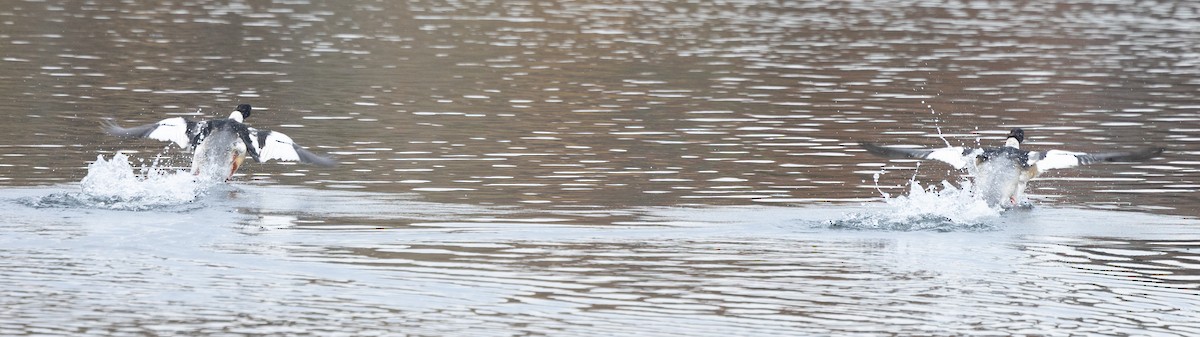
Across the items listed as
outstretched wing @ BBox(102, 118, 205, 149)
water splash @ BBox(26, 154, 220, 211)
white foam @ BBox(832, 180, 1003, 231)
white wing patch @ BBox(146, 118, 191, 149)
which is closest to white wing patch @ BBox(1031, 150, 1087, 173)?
white foam @ BBox(832, 180, 1003, 231)

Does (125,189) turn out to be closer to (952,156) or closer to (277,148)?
(277,148)

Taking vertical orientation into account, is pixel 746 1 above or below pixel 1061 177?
below

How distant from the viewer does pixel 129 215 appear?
67.3 ft

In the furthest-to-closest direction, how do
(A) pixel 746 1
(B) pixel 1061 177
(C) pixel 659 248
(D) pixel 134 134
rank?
(A) pixel 746 1
(B) pixel 1061 177
(D) pixel 134 134
(C) pixel 659 248

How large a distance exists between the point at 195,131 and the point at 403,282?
859cm

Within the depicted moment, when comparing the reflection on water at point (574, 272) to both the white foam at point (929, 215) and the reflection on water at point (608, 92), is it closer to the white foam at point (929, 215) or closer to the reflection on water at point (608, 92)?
the white foam at point (929, 215)

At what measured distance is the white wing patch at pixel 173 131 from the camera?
80.1 ft

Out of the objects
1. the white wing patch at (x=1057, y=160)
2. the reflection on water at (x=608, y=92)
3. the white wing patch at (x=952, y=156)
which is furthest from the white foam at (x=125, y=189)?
the white wing patch at (x=1057, y=160)

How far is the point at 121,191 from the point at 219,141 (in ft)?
10.4

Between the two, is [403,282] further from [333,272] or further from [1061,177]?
[1061,177]

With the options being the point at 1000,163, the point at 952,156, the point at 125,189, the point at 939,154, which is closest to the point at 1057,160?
the point at 1000,163

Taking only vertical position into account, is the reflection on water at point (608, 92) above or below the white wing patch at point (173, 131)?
below

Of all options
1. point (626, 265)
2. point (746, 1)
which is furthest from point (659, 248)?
point (746, 1)

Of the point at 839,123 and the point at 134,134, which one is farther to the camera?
the point at 839,123
